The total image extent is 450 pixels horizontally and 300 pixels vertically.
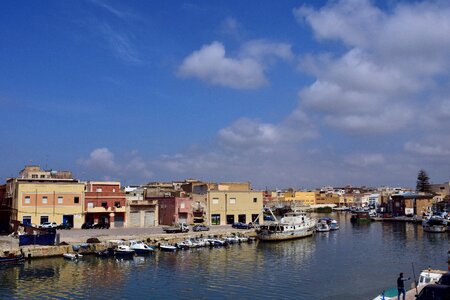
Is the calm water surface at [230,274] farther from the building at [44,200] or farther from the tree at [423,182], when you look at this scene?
the tree at [423,182]

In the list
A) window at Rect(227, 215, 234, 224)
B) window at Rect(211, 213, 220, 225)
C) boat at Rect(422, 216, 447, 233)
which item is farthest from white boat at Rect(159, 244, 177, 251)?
boat at Rect(422, 216, 447, 233)

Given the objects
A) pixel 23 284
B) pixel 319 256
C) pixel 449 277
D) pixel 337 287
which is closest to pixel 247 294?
pixel 337 287

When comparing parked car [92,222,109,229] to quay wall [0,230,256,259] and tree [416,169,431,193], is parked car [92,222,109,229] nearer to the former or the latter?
quay wall [0,230,256,259]

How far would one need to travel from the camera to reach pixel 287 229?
2248 inches

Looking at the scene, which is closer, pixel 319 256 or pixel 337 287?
pixel 337 287

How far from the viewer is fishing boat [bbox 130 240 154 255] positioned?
43.2 metres

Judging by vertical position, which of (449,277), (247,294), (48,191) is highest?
(48,191)

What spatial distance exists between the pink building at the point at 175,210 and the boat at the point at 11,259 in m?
25.9

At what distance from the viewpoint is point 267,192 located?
13938 cm

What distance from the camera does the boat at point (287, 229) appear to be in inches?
2189

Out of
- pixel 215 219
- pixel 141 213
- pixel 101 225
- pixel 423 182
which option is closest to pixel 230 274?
pixel 101 225

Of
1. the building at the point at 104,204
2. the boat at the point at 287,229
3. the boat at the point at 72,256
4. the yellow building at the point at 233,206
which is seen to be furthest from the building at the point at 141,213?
the boat at the point at 72,256

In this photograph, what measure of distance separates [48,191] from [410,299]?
42345 mm

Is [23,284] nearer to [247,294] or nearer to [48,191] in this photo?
[247,294]
